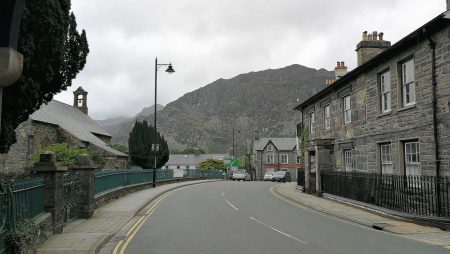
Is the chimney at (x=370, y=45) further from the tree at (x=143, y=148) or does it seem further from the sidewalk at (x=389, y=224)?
the tree at (x=143, y=148)

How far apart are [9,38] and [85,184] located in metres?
11.0

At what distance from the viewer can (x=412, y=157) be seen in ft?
56.0

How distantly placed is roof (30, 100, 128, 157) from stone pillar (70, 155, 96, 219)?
33474 mm

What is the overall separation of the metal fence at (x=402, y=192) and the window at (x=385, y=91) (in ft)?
10.4

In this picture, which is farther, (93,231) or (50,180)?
(93,231)

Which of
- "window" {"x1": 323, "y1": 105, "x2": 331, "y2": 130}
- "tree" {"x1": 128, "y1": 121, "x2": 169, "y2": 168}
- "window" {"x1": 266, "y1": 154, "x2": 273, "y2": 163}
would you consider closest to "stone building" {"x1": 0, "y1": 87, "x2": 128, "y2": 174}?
"tree" {"x1": 128, "y1": 121, "x2": 169, "y2": 168}

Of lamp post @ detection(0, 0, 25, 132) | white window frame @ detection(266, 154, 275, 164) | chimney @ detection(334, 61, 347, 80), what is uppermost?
chimney @ detection(334, 61, 347, 80)

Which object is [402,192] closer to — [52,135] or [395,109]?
[395,109]

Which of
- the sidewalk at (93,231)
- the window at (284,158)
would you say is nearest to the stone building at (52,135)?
the sidewalk at (93,231)

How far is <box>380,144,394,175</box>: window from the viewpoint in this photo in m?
18.9

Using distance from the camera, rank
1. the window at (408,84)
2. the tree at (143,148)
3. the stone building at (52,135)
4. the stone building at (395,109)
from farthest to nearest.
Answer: the tree at (143,148), the stone building at (52,135), the window at (408,84), the stone building at (395,109)

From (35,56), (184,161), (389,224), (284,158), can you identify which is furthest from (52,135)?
(184,161)

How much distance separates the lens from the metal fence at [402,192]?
46.4ft

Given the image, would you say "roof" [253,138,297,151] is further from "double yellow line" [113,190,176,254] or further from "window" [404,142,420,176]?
"double yellow line" [113,190,176,254]
